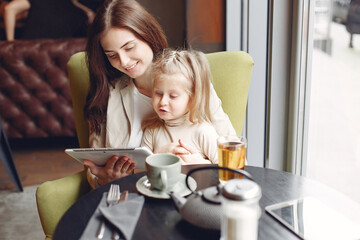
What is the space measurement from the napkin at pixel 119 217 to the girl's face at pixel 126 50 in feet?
2.16

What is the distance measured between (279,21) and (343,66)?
0.38m

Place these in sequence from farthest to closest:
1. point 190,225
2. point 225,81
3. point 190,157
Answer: point 225,81
point 190,157
point 190,225

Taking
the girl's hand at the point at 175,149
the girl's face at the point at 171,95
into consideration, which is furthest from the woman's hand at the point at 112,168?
the girl's face at the point at 171,95

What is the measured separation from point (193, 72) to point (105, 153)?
1.61 ft

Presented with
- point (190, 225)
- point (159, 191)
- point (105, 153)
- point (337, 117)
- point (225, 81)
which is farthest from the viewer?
point (337, 117)

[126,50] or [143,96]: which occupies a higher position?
[126,50]

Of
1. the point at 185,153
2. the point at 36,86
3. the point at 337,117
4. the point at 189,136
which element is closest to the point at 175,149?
the point at 185,153

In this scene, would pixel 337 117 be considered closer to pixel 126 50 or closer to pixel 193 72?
pixel 193 72

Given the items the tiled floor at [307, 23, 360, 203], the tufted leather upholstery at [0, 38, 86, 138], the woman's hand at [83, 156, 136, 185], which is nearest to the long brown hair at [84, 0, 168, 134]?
the woman's hand at [83, 156, 136, 185]

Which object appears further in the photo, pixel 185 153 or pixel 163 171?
pixel 185 153

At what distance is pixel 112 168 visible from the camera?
127 cm

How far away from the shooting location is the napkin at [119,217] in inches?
30.2

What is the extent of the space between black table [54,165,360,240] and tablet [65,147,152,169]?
0.25 feet

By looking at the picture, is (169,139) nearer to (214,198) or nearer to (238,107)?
(238,107)
